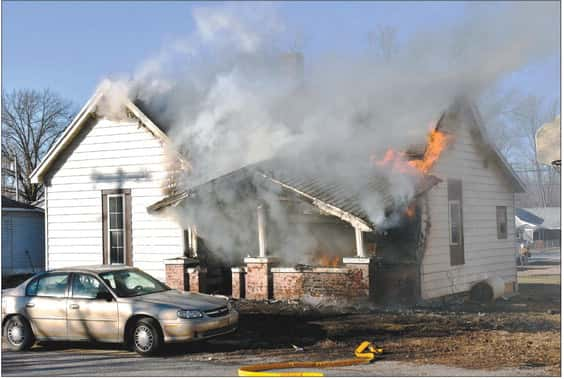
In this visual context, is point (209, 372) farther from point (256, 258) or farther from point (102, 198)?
point (102, 198)

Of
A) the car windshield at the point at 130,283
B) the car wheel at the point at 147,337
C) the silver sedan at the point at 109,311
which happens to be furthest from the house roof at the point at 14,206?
the car wheel at the point at 147,337

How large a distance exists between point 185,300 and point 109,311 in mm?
1207

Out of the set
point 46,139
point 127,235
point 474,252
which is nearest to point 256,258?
point 127,235

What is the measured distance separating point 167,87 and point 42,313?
27.0 feet

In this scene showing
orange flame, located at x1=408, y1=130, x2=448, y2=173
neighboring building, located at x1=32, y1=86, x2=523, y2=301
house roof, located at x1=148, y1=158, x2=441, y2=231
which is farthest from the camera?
orange flame, located at x1=408, y1=130, x2=448, y2=173

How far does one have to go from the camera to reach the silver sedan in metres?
10.5

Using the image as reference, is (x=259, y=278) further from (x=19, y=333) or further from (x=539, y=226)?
(x=539, y=226)

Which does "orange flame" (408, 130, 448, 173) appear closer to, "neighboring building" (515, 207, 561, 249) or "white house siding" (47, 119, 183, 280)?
"white house siding" (47, 119, 183, 280)

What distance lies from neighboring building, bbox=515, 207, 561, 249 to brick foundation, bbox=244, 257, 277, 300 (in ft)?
139

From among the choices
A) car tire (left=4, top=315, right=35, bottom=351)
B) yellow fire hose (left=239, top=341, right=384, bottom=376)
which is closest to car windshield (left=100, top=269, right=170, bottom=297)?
car tire (left=4, top=315, right=35, bottom=351)

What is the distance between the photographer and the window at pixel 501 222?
67.3 feet

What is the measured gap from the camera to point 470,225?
18.7 metres

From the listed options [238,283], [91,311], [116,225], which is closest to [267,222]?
[238,283]

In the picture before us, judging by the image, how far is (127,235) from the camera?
18.9 meters
